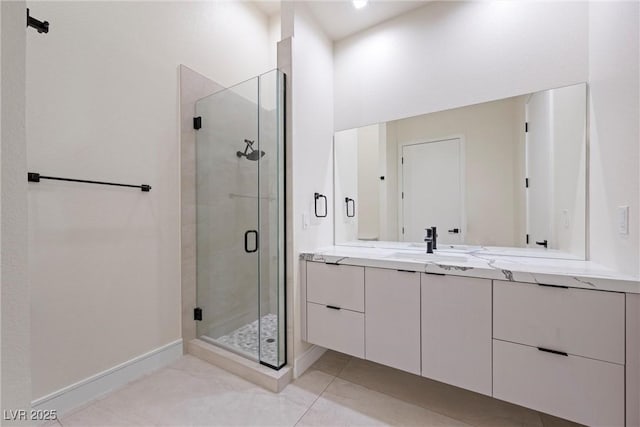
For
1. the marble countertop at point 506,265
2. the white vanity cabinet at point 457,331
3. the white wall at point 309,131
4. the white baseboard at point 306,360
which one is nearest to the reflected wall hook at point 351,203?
the white wall at point 309,131

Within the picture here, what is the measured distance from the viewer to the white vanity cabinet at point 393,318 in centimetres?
153

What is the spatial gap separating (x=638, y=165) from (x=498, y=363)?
1.06 meters

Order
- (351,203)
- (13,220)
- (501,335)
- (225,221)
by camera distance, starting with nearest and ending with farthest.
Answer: (13,220) < (501,335) < (225,221) < (351,203)

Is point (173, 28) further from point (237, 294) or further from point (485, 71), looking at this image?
point (485, 71)

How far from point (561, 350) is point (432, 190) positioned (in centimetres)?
120

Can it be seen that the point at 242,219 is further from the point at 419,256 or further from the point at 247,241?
the point at 419,256

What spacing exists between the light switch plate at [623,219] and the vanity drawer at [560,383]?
59 cm

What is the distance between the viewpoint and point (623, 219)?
124cm

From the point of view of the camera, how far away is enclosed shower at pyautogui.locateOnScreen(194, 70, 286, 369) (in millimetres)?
1889

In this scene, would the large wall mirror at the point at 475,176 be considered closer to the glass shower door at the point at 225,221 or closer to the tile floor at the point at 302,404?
the glass shower door at the point at 225,221

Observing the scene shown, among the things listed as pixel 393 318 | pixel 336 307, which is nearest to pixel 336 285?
pixel 336 307

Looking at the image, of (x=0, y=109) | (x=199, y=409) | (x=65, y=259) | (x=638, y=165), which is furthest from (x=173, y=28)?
(x=638, y=165)

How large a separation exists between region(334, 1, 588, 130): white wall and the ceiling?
0.05 meters

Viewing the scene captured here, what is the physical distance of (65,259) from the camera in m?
1.52
